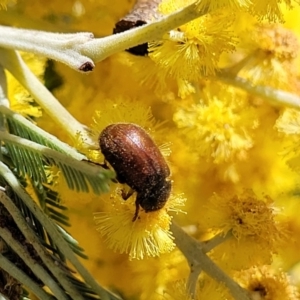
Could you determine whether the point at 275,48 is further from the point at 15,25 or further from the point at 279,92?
the point at 15,25

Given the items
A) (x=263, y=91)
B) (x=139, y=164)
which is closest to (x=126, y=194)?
(x=139, y=164)

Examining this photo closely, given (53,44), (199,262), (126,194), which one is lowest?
(199,262)

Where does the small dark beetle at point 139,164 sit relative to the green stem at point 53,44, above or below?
below

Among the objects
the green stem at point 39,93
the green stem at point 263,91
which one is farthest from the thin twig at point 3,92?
the green stem at point 263,91

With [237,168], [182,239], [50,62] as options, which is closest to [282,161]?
[237,168]

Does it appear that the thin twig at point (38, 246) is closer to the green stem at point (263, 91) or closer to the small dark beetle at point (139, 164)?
the small dark beetle at point (139, 164)

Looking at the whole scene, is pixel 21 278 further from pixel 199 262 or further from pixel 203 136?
pixel 203 136
